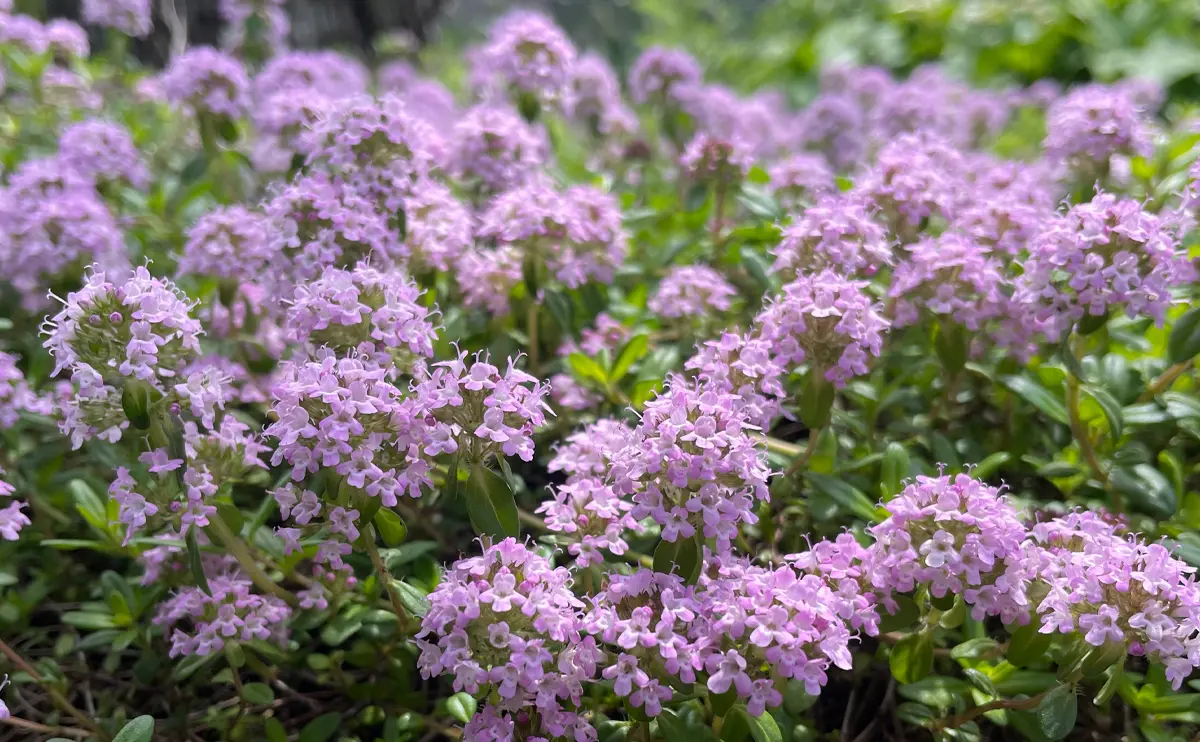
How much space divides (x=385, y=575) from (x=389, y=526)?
0.16 metres

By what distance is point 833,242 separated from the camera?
102 inches

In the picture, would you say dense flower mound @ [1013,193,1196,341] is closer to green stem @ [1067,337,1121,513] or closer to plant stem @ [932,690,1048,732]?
green stem @ [1067,337,1121,513]

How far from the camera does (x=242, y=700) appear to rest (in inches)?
96.0

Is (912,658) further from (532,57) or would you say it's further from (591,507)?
(532,57)

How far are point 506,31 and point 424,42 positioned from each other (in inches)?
336

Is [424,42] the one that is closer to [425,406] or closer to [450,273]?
[450,273]

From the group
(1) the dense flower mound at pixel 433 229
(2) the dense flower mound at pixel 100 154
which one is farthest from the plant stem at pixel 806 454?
Result: (2) the dense flower mound at pixel 100 154

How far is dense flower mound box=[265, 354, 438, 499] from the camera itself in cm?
185

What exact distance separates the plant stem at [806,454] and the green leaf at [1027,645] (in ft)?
2.24

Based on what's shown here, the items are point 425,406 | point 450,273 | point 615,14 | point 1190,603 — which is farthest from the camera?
point 615,14

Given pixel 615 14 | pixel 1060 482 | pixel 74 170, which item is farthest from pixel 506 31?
pixel 615 14

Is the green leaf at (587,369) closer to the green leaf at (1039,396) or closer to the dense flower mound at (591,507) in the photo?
the dense flower mound at (591,507)

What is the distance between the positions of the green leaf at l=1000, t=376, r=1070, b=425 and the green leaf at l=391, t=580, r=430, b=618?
1.85 m

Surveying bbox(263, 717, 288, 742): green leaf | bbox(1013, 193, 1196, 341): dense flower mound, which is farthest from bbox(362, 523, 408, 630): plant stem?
bbox(1013, 193, 1196, 341): dense flower mound
